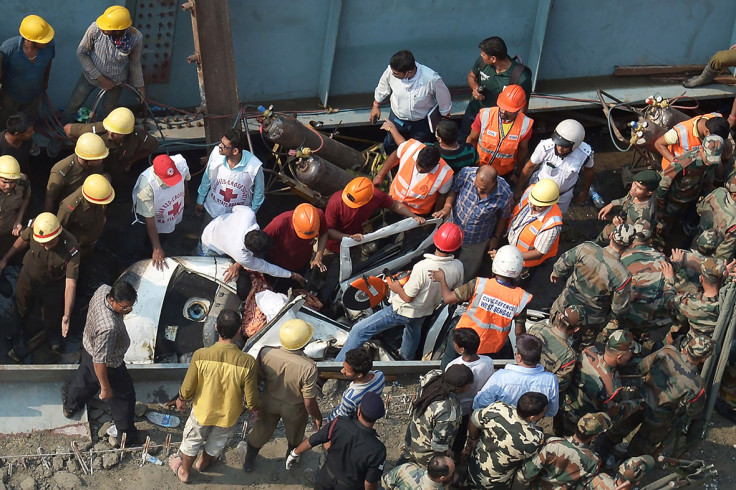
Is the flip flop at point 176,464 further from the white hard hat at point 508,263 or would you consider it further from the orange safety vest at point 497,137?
the orange safety vest at point 497,137

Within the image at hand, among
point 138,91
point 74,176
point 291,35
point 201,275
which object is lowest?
point 201,275

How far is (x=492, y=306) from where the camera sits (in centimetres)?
748

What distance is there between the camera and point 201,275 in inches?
327

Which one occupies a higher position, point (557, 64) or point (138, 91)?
point (557, 64)

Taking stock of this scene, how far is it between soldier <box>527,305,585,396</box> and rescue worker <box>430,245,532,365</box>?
0.98 feet

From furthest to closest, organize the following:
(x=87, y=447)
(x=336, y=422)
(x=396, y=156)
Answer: (x=396, y=156) → (x=87, y=447) → (x=336, y=422)

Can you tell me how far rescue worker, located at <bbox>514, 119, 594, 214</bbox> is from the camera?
884 centimetres

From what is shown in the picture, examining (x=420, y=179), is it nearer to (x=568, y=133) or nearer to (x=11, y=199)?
(x=568, y=133)

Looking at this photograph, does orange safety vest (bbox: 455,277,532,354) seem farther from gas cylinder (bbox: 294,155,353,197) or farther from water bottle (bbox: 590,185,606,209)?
water bottle (bbox: 590,185,606,209)

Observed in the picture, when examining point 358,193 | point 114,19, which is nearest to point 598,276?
point 358,193

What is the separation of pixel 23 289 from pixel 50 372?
36.5 inches

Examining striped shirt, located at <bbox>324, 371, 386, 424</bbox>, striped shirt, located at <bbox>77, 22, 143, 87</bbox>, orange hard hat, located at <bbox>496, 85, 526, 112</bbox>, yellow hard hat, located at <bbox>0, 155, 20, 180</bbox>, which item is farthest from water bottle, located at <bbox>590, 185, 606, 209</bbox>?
yellow hard hat, located at <bbox>0, 155, 20, 180</bbox>

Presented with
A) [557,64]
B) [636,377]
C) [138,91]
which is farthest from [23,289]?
[557,64]

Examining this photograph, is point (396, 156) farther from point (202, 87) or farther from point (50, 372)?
point (50, 372)
